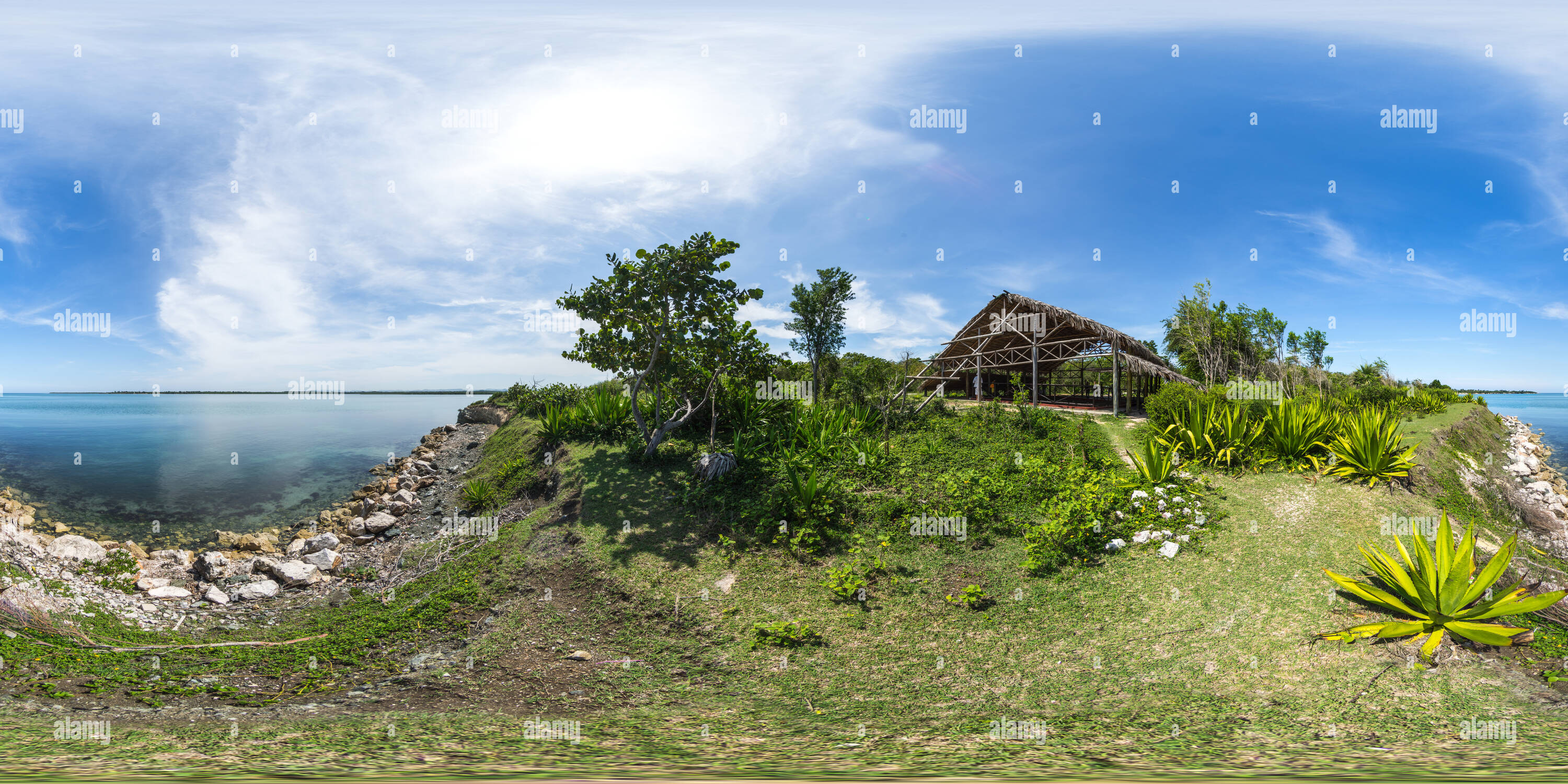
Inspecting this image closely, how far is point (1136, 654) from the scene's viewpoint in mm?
5230

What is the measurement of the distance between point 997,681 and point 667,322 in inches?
299

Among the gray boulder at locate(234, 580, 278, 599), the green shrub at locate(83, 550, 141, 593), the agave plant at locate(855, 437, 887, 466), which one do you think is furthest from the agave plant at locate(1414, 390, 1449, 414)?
the green shrub at locate(83, 550, 141, 593)

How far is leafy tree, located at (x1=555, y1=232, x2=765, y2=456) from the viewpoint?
991cm

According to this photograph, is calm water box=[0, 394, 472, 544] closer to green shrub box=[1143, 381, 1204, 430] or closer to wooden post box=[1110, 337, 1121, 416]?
green shrub box=[1143, 381, 1204, 430]

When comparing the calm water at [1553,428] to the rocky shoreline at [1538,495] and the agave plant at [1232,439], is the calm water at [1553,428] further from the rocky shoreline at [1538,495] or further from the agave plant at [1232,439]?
the agave plant at [1232,439]

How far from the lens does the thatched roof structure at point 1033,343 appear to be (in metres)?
18.7

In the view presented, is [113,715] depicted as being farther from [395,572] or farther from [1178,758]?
[1178,758]

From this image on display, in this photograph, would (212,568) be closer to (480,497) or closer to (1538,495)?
(480,497)

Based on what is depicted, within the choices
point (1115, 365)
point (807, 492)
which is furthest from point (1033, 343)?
point (807, 492)

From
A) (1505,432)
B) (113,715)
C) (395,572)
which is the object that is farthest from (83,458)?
(1505,432)

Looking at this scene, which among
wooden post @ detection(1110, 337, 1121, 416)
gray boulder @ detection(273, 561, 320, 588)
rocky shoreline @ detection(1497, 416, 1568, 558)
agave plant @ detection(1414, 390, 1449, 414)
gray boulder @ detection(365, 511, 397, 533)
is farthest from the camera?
agave plant @ detection(1414, 390, 1449, 414)

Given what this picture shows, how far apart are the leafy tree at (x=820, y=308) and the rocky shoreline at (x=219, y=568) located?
14239 mm

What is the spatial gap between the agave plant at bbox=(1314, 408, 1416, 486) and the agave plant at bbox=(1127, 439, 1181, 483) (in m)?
1.99

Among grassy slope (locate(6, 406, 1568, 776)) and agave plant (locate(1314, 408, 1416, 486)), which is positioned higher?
agave plant (locate(1314, 408, 1416, 486))
